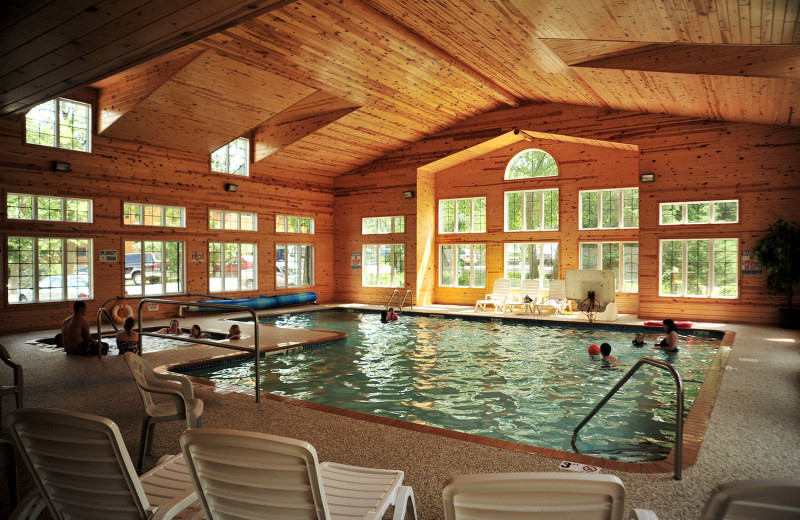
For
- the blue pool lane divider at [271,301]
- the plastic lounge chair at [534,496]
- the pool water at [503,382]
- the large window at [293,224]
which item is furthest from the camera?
the large window at [293,224]

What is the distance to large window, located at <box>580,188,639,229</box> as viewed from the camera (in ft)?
41.0

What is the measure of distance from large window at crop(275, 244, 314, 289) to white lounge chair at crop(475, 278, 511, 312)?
17.6 ft

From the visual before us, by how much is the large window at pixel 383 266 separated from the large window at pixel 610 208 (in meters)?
5.30

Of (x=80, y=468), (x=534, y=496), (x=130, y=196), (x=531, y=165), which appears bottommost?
(x=80, y=468)

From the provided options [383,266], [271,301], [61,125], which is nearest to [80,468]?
[61,125]

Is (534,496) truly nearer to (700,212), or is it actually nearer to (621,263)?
(700,212)

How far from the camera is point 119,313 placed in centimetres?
1031

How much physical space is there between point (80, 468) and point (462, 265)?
44.6 ft

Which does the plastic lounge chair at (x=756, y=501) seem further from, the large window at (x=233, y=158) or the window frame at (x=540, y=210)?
the large window at (x=233, y=158)

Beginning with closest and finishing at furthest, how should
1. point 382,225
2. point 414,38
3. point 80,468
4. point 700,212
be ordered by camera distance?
point 80,468 → point 414,38 → point 700,212 → point 382,225

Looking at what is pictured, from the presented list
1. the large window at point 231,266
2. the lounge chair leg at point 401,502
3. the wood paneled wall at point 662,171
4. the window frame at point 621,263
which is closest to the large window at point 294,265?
the large window at point 231,266

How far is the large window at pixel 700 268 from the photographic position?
35.9 feet

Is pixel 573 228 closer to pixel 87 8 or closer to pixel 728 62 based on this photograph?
pixel 728 62

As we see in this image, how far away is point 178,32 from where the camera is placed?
3053mm
